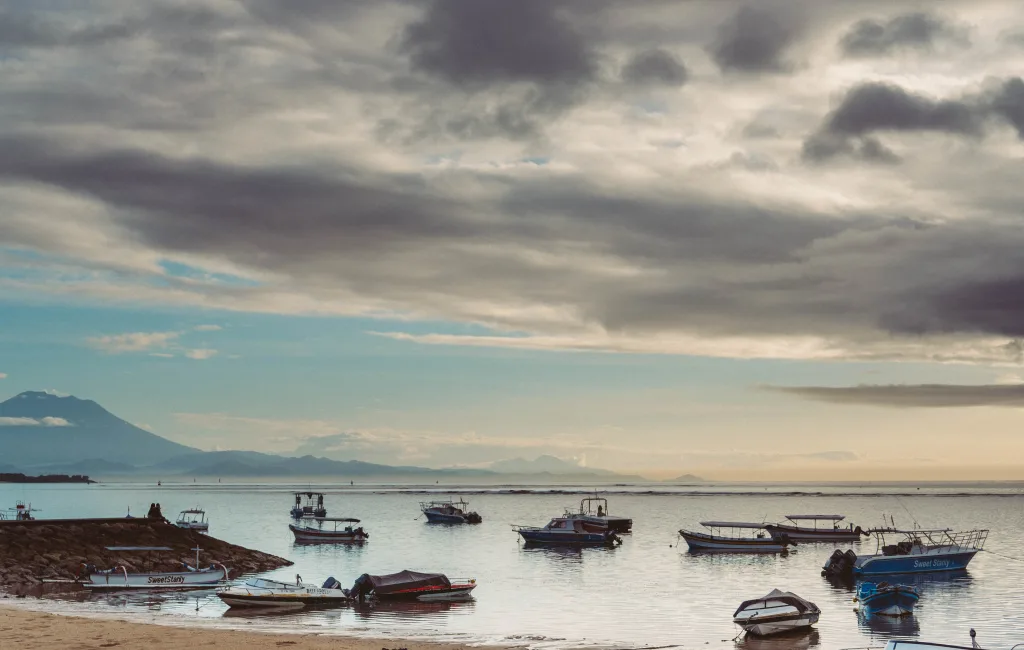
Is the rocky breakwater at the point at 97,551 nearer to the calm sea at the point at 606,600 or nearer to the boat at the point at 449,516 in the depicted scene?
the calm sea at the point at 606,600

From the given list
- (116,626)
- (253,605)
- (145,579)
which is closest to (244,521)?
(145,579)

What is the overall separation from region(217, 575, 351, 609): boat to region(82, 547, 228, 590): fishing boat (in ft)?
29.0

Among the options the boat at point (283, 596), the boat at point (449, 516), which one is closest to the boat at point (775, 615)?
the boat at point (283, 596)

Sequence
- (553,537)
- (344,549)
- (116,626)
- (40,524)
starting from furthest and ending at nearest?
(553,537)
(344,549)
(40,524)
(116,626)

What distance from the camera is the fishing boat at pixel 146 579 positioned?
66.8 meters

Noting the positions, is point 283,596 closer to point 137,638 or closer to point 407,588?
point 407,588

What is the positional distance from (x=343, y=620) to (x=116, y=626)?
12.7m

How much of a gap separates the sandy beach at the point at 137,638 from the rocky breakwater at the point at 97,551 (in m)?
22.8

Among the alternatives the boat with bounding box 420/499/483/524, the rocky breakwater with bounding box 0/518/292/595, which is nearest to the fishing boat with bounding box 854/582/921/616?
the rocky breakwater with bounding box 0/518/292/595

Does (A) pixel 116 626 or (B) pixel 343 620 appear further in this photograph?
(B) pixel 343 620

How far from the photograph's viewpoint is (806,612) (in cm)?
5225

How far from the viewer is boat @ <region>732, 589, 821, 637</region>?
164ft

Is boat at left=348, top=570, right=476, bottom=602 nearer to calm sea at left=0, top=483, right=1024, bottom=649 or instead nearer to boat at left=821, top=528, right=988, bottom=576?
calm sea at left=0, top=483, right=1024, bottom=649

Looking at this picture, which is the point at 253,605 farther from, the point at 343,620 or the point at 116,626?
the point at 116,626
